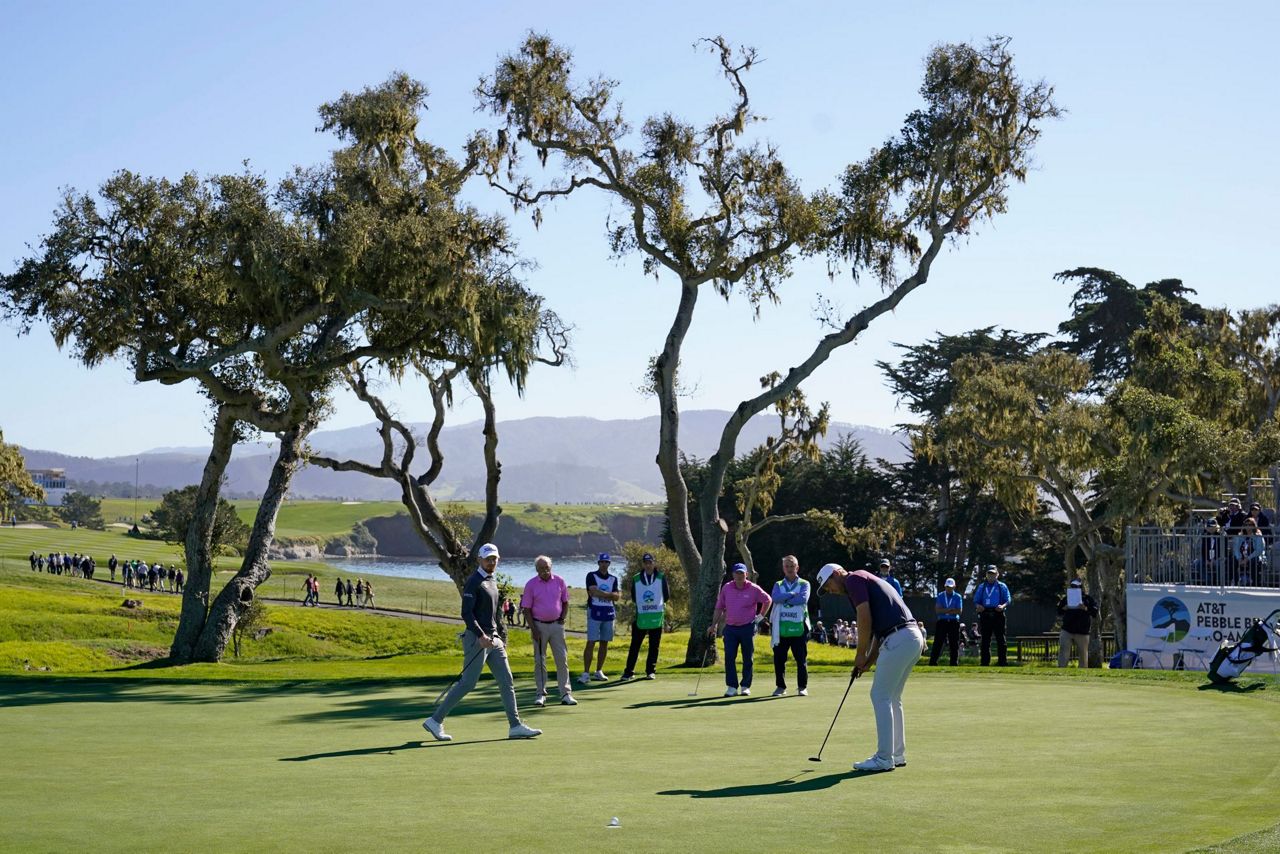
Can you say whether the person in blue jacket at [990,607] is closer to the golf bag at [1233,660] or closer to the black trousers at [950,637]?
the black trousers at [950,637]

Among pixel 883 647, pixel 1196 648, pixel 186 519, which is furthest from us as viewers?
pixel 186 519

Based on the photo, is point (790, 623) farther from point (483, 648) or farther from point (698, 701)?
point (483, 648)

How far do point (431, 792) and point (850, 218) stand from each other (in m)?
22.2

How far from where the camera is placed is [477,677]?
48.6 feet

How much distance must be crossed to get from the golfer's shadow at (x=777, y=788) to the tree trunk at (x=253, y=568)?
76.8 feet

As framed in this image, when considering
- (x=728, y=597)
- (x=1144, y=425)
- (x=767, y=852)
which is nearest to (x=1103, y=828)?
(x=767, y=852)

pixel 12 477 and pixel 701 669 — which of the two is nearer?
pixel 701 669

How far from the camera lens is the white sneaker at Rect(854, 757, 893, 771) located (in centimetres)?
1181

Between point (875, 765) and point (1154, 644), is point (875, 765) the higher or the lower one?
the lower one

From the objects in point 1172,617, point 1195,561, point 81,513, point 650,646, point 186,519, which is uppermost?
point 81,513

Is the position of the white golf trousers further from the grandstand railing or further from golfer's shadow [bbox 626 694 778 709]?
the grandstand railing

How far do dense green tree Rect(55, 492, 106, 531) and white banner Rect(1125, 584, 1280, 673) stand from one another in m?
161

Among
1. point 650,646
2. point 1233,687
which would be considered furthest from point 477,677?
point 1233,687

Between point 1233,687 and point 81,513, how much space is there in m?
180
